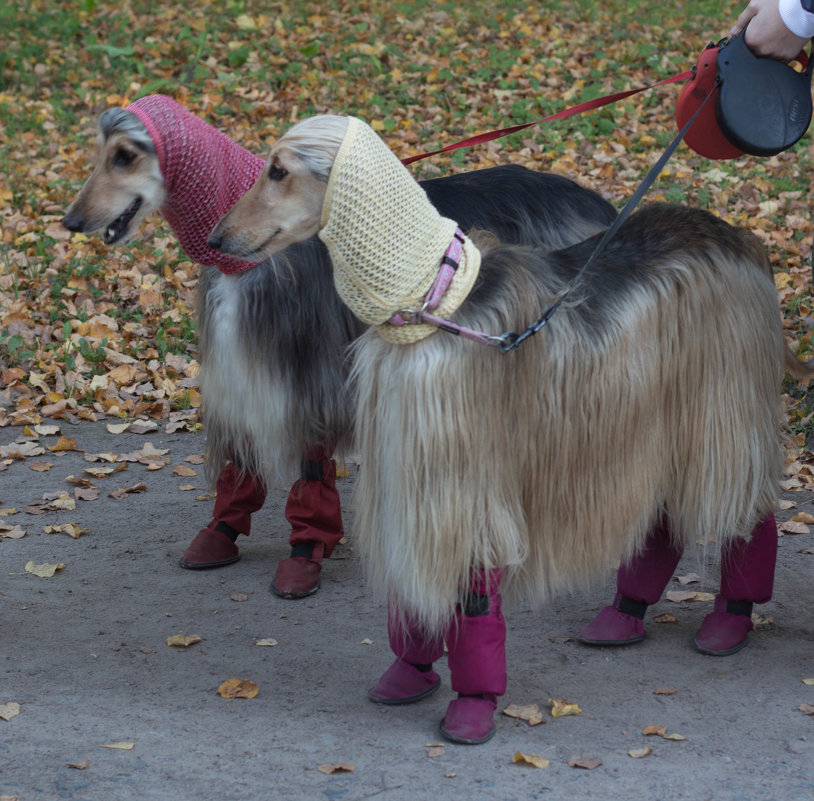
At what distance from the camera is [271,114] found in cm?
1105

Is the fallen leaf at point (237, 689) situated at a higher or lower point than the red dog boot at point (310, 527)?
lower

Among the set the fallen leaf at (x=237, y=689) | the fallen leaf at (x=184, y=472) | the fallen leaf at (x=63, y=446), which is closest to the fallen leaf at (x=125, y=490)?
the fallen leaf at (x=184, y=472)

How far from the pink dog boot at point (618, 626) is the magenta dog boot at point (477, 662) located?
716 millimetres

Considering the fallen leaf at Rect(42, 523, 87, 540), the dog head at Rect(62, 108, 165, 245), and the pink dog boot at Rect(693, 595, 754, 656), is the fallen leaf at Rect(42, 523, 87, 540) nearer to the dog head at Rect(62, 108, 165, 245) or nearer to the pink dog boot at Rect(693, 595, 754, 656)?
the dog head at Rect(62, 108, 165, 245)

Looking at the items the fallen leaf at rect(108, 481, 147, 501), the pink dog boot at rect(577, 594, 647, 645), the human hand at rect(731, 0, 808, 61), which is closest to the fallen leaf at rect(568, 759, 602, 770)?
the pink dog boot at rect(577, 594, 647, 645)

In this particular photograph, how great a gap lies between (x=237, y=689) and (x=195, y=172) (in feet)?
5.89

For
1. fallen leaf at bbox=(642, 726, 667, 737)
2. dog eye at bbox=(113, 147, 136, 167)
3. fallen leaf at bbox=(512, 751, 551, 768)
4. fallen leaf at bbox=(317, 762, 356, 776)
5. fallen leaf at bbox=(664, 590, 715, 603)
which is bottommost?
fallen leaf at bbox=(664, 590, 715, 603)

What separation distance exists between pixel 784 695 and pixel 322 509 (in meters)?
1.91

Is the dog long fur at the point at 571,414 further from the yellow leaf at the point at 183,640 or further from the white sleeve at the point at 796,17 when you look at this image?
the yellow leaf at the point at 183,640

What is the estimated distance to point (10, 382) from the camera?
21.9 ft

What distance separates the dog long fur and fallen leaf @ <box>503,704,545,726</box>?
434 millimetres

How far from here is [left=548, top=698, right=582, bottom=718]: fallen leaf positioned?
11.0 ft

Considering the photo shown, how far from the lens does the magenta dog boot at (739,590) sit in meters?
3.60

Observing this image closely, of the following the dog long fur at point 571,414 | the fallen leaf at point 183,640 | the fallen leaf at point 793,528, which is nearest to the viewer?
the dog long fur at point 571,414
